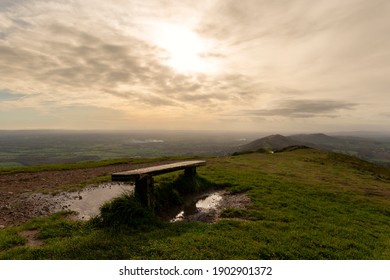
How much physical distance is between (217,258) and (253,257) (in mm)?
1307

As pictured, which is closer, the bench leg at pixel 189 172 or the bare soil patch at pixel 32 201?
the bare soil patch at pixel 32 201

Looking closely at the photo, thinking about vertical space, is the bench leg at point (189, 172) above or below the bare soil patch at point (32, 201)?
above

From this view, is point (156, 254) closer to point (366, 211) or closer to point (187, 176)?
point (187, 176)

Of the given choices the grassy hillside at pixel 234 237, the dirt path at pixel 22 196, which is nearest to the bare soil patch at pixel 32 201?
the dirt path at pixel 22 196

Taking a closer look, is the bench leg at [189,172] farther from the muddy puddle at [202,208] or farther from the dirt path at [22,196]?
the dirt path at [22,196]

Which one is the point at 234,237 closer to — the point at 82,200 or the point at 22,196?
the point at 82,200

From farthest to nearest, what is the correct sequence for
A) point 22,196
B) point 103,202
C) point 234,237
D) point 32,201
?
point 22,196
point 32,201
point 103,202
point 234,237

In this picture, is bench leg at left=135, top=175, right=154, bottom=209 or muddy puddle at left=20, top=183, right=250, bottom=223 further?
muddy puddle at left=20, top=183, right=250, bottom=223

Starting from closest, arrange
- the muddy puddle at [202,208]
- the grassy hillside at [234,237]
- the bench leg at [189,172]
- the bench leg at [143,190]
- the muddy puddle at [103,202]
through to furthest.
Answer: the grassy hillside at [234,237]
the bench leg at [143,190]
the muddy puddle at [103,202]
the muddy puddle at [202,208]
the bench leg at [189,172]

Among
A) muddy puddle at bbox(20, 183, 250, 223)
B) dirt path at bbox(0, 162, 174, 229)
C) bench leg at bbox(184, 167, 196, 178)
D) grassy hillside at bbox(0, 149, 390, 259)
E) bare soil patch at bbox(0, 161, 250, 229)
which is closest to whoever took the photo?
grassy hillside at bbox(0, 149, 390, 259)

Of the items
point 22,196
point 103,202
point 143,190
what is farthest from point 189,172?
point 22,196

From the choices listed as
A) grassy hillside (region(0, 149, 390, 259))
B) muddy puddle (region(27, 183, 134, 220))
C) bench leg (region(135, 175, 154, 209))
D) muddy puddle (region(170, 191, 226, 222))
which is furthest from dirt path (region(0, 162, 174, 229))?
muddy puddle (region(170, 191, 226, 222))

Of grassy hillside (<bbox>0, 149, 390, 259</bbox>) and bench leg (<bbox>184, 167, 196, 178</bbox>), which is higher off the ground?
bench leg (<bbox>184, 167, 196, 178</bbox>)

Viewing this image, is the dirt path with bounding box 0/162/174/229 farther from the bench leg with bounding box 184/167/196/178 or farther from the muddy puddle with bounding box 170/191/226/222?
the bench leg with bounding box 184/167/196/178
